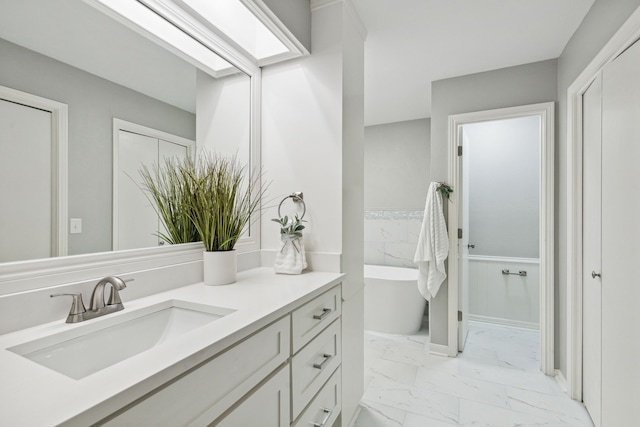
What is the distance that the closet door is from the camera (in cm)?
128

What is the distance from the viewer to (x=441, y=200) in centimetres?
263

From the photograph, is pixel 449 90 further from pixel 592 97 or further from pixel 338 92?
pixel 338 92

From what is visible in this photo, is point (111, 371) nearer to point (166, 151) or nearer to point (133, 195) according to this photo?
point (133, 195)

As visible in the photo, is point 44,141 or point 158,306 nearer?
point 44,141

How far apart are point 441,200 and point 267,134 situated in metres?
1.65

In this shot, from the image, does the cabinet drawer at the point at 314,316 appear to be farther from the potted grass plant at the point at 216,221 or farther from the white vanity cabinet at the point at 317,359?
the potted grass plant at the point at 216,221

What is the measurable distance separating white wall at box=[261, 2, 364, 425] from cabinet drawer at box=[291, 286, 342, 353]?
213 mm

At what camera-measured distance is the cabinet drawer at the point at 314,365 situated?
1075mm

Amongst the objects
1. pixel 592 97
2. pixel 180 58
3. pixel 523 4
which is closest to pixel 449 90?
pixel 523 4

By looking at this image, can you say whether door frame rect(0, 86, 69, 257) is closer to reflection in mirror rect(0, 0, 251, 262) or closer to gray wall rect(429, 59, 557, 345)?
reflection in mirror rect(0, 0, 251, 262)

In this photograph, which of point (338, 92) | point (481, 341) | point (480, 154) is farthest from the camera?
point (480, 154)

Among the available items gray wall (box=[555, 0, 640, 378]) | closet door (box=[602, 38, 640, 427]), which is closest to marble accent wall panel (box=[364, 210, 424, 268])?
gray wall (box=[555, 0, 640, 378])

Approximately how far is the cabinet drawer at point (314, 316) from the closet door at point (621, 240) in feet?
4.15

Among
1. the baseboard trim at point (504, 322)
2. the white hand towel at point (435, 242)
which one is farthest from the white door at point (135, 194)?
the baseboard trim at point (504, 322)
